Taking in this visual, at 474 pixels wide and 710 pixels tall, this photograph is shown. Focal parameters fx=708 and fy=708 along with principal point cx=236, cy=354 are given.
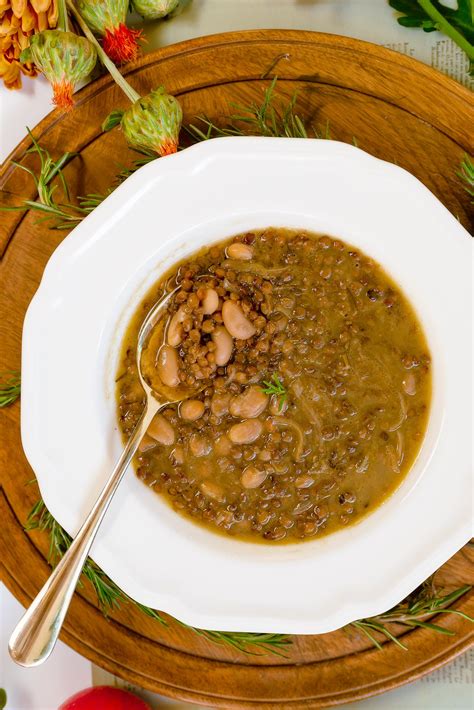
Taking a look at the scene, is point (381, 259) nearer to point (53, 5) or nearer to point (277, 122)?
point (277, 122)

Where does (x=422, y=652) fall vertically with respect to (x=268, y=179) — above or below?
below

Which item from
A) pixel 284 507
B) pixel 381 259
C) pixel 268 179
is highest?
pixel 268 179

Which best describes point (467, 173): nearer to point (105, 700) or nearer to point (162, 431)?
point (162, 431)

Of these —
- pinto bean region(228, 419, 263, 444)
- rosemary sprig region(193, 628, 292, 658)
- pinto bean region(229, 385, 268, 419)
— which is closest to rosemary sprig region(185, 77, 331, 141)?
pinto bean region(229, 385, 268, 419)

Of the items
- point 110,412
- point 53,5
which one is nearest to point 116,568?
point 110,412

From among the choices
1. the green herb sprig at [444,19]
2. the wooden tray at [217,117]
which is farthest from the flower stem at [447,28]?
the wooden tray at [217,117]

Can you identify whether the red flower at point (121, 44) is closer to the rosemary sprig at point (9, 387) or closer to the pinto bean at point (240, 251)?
the pinto bean at point (240, 251)
